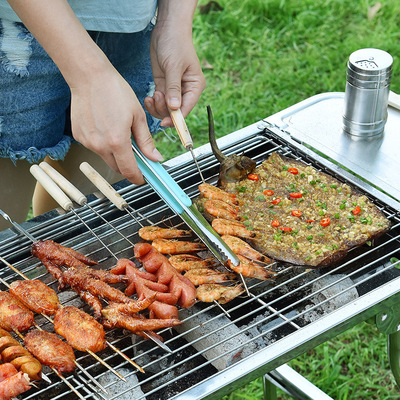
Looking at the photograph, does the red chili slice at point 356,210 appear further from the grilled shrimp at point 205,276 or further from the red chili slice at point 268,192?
the grilled shrimp at point 205,276

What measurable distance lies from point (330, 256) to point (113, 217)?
116 cm

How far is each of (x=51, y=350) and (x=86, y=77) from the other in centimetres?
110

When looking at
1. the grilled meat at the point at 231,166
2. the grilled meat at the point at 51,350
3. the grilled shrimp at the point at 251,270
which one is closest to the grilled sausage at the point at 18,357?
the grilled meat at the point at 51,350

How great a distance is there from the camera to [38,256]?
284cm

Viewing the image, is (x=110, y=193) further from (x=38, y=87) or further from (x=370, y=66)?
(x=370, y=66)

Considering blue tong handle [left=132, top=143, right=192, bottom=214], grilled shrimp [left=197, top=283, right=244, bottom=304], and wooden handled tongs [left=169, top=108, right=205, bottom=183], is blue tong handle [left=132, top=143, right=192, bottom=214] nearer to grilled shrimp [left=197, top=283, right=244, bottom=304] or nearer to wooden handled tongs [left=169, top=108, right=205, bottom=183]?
wooden handled tongs [left=169, top=108, right=205, bottom=183]

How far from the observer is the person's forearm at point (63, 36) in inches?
92.0

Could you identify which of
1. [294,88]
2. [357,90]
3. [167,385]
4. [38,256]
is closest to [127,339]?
[167,385]

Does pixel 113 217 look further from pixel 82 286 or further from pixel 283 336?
pixel 283 336

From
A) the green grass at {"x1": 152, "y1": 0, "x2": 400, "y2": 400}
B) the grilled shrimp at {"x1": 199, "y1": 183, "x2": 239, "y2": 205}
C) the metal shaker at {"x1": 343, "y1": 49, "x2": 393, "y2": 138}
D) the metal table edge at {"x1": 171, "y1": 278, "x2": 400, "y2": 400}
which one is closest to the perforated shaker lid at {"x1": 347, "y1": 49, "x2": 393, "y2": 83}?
the metal shaker at {"x1": 343, "y1": 49, "x2": 393, "y2": 138}

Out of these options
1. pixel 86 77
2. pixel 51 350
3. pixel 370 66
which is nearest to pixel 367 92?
pixel 370 66

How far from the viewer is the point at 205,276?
2.68m

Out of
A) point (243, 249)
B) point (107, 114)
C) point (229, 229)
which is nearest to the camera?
point (107, 114)

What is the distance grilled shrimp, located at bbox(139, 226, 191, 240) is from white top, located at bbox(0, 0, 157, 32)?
3.42ft
